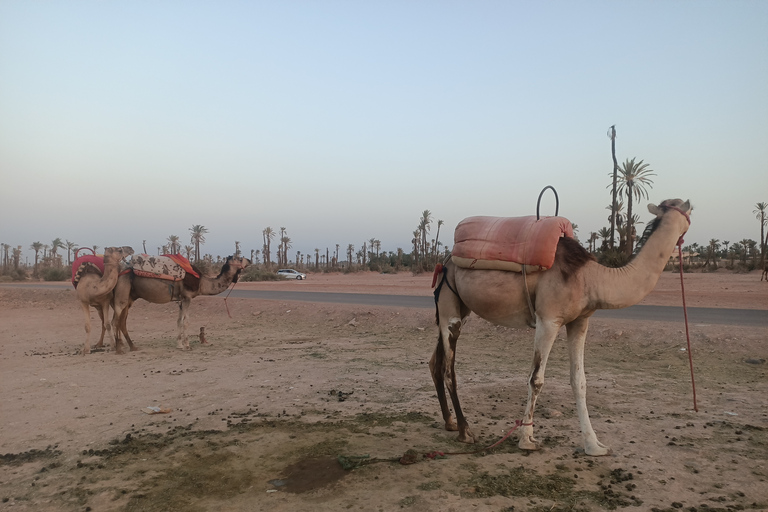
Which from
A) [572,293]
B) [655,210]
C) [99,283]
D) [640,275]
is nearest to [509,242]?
[572,293]

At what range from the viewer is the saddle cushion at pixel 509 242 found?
201 inches

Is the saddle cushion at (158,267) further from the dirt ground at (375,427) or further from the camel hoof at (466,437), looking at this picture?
the camel hoof at (466,437)

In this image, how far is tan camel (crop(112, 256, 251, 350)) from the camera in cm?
1252

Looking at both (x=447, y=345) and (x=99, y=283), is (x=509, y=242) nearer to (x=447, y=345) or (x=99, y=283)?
(x=447, y=345)

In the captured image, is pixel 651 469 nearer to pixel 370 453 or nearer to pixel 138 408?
pixel 370 453

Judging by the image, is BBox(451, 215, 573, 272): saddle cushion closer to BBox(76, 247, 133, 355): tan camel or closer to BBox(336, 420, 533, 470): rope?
BBox(336, 420, 533, 470): rope

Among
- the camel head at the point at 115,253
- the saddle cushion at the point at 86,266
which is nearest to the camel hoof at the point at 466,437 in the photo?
the camel head at the point at 115,253

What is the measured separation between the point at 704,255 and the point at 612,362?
7037 cm

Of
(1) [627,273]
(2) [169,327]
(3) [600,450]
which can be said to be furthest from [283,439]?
(2) [169,327]

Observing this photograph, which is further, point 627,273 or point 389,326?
point 389,326

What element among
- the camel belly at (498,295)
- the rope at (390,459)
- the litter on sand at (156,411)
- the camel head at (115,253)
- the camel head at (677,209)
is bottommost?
the litter on sand at (156,411)

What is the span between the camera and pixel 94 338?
14984mm

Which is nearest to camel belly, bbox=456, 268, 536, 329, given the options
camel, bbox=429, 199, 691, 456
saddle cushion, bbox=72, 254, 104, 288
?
camel, bbox=429, 199, 691, 456

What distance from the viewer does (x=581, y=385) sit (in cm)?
525
